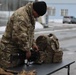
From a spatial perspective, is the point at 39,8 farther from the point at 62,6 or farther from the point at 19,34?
the point at 62,6

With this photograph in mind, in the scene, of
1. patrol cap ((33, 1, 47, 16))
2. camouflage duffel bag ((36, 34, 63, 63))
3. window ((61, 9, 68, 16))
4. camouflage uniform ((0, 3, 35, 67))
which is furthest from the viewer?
window ((61, 9, 68, 16))

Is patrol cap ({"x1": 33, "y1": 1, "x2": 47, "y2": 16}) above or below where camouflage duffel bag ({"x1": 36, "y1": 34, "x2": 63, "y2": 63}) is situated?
above

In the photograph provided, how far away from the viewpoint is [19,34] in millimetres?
5297

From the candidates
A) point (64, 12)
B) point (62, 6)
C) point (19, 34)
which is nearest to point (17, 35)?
point (19, 34)

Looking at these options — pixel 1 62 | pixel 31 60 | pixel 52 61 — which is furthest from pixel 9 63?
pixel 52 61

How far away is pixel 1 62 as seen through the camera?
566 cm

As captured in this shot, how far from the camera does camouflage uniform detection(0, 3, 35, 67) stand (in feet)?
17.5

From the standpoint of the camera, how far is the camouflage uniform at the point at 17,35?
5328mm

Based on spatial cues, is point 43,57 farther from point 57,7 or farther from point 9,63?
point 57,7

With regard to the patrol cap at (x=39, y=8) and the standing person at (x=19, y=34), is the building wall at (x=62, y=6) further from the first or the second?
the patrol cap at (x=39, y=8)

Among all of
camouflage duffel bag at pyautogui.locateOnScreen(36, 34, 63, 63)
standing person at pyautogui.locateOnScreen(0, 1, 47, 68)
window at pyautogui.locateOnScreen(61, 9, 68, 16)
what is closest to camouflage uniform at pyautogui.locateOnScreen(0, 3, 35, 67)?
standing person at pyautogui.locateOnScreen(0, 1, 47, 68)

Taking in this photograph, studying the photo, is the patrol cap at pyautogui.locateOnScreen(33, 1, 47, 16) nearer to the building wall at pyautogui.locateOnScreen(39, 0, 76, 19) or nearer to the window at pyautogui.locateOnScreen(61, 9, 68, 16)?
the building wall at pyautogui.locateOnScreen(39, 0, 76, 19)

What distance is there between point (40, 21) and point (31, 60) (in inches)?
1236

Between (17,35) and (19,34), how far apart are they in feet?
0.15
